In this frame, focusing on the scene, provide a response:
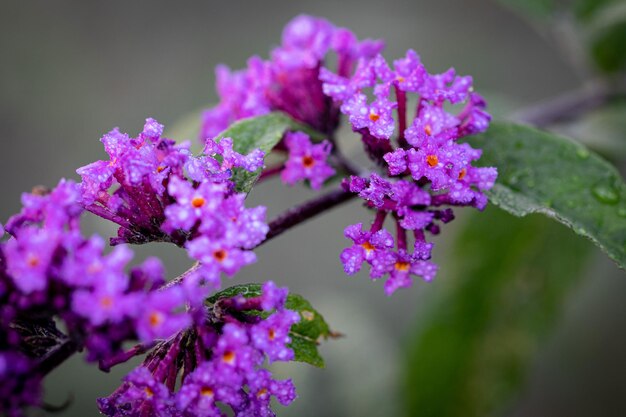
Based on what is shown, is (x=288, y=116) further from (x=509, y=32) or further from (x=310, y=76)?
(x=509, y=32)

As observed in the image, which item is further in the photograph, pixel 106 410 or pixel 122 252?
pixel 106 410

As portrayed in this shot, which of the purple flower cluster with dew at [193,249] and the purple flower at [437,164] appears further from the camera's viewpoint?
the purple flower at [437,164]

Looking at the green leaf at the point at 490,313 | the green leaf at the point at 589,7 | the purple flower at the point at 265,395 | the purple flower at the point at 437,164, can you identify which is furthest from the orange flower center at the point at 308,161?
the green leaf at the point at 589,7

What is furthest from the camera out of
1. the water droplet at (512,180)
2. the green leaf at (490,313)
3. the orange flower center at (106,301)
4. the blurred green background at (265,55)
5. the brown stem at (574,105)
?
the blurred green background at (265,55)

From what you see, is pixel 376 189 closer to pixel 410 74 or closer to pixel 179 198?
pixel 410 74

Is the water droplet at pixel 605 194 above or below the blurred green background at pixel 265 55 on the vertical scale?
below

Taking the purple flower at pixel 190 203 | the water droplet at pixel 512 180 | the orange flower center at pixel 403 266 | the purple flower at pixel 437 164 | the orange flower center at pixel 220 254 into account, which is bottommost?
the orange flower center at pixel 220 254

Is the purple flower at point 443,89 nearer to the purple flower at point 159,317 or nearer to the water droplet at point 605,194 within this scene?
the water droplet at point 605,194

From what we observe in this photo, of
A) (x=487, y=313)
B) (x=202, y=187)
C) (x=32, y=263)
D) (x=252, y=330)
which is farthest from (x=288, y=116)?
(x=487, y=313)
